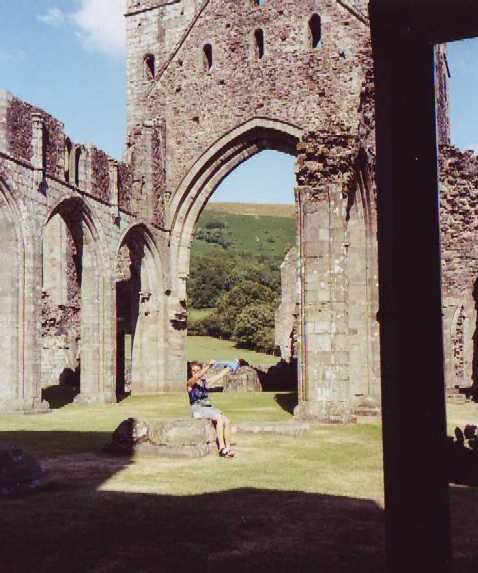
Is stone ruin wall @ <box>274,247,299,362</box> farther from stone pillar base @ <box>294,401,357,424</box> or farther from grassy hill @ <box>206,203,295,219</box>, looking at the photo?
grassy hill @ <box>206,203,295,219</box>

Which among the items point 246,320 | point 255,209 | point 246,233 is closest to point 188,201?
point 246,320

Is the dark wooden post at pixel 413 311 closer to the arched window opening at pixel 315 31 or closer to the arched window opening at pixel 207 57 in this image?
the arched window opening at pixel 315 31

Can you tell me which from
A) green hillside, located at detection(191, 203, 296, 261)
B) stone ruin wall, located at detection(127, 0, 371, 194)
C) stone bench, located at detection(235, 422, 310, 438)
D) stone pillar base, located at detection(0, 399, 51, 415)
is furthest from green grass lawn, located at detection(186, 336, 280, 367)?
green hillside, located at detection(191, 203, 296, 261)

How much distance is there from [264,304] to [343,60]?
85.4 ft

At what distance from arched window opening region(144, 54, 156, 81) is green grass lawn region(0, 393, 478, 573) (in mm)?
15611

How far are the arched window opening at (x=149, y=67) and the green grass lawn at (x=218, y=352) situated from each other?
1409cm

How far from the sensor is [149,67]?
2150 centimetres

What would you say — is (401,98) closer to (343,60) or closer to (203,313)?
(343,60)

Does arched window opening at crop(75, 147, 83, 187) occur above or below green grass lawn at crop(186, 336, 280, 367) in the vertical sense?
above

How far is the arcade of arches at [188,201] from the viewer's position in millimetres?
11125

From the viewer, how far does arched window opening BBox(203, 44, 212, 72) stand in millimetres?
20438

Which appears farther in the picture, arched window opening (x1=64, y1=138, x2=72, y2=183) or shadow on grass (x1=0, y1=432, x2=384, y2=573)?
arched window opening (x1=64, y1=138, x2=72, y2=183)

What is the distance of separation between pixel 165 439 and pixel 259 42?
1535 centimetres

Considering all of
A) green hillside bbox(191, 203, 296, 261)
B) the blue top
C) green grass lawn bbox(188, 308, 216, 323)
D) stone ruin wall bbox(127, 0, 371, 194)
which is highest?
green hillside bbox(191, 203, 296, 261)
